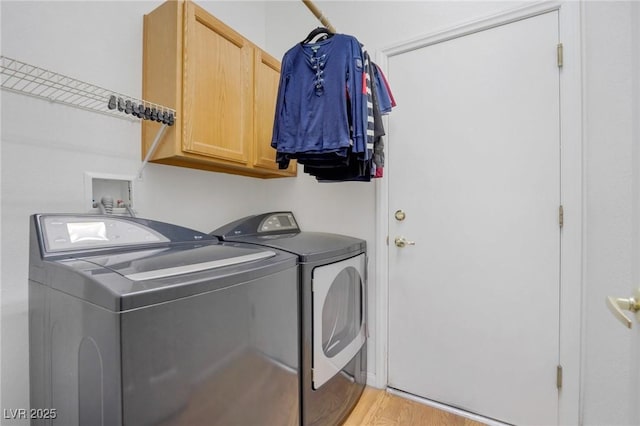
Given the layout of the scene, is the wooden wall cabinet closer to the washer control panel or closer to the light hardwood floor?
the washer control panel

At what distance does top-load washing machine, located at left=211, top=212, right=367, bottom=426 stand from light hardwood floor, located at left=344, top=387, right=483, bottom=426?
66mm

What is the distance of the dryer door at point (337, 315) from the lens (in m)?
1.36

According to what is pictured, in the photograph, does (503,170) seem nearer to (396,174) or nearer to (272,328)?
(396,174)

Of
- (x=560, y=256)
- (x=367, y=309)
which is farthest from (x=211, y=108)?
(x=560, y=256)

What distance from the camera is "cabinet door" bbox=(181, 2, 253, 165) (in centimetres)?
139

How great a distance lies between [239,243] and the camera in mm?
1468

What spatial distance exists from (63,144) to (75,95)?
0.21 m

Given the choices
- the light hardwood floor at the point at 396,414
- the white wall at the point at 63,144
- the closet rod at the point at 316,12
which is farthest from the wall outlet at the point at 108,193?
the light hardwood floor at the point at 396,414

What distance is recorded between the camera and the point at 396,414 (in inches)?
64.7

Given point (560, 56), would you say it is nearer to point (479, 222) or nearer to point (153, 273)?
point (479, 222)

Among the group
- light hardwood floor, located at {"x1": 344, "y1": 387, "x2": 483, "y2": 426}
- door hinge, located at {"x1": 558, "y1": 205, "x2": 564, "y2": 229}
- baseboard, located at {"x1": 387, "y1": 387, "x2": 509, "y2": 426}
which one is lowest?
light hardwood floor, located at {"x1": 344, "y1": 387, "x2": 483, "y2": 426}

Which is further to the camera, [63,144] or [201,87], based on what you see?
[201,87]

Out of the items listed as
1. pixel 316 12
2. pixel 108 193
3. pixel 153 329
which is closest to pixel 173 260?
pixel 153 329

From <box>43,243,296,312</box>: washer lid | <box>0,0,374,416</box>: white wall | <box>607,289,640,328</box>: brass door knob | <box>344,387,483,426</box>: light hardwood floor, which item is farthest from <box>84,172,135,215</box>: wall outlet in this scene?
<box>607,289,640,328</box>: brass door knob
